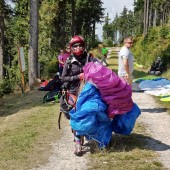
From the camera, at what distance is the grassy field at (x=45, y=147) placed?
602cm

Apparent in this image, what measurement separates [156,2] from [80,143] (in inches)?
2327

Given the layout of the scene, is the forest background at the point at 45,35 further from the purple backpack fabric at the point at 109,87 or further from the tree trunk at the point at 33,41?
the purple backpack fabric at the point at 109,87

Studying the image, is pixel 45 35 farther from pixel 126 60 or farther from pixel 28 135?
pixel 28 135

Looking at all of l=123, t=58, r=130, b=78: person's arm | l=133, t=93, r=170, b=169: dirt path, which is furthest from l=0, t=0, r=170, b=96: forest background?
l=123, t=58, r=130, b=78: person's arm

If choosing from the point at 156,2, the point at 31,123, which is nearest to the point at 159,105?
the point at 31,123

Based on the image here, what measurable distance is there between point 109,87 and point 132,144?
152 centimetres

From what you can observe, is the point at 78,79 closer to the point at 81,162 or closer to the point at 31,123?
the point at 81,162

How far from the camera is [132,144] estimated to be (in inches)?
277

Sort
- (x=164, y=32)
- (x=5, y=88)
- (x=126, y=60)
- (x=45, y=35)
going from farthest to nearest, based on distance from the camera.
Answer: (x=45, y=35) → (x=164, y=32) → (x=5, y=88) → (x=126, y=60)

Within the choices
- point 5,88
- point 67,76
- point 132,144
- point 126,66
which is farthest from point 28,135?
point 5,88

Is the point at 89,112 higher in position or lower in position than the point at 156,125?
higher

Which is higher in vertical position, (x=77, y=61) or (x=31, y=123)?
(x=77, y=61)

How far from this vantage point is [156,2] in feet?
204

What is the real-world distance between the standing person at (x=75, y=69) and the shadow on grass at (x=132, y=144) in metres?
0.68
